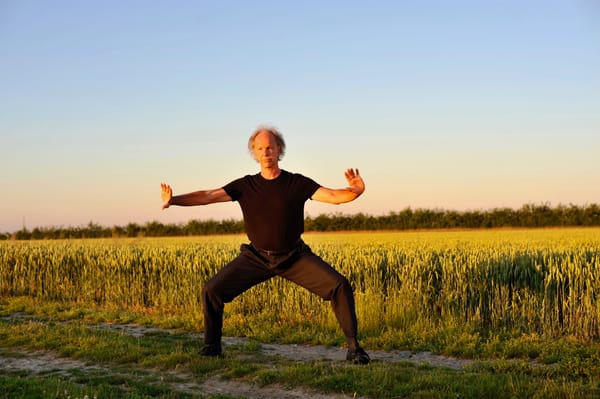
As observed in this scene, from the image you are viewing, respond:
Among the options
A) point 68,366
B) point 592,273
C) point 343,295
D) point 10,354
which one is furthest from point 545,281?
point 10,354

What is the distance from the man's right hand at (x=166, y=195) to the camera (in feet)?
24.0

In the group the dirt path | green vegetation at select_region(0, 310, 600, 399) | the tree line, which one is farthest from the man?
the tree line

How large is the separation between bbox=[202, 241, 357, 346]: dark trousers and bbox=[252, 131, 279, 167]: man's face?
1.03 metres

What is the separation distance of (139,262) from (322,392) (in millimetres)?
10467

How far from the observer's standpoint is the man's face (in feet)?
24.6

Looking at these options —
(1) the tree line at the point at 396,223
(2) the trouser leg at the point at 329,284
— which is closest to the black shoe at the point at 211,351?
(2) the trouser leg at the point at 329,284

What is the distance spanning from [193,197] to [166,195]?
1.14 feet

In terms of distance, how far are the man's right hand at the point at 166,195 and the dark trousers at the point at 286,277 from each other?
3.55ft

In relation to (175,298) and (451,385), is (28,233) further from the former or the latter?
(451,385)

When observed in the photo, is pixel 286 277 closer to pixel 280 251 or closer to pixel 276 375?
pixel 280 251

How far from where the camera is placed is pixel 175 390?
6535 millimetres

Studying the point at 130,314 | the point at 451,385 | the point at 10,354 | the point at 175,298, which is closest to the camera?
the point at 451,385

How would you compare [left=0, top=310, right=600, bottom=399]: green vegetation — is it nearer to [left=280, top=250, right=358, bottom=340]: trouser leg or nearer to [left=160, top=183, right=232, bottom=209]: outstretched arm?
[left=280, top=250, right=358, bottom=340]: trouser leg

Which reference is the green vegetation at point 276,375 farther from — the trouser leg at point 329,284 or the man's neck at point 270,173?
the man's neck at point 270,173
